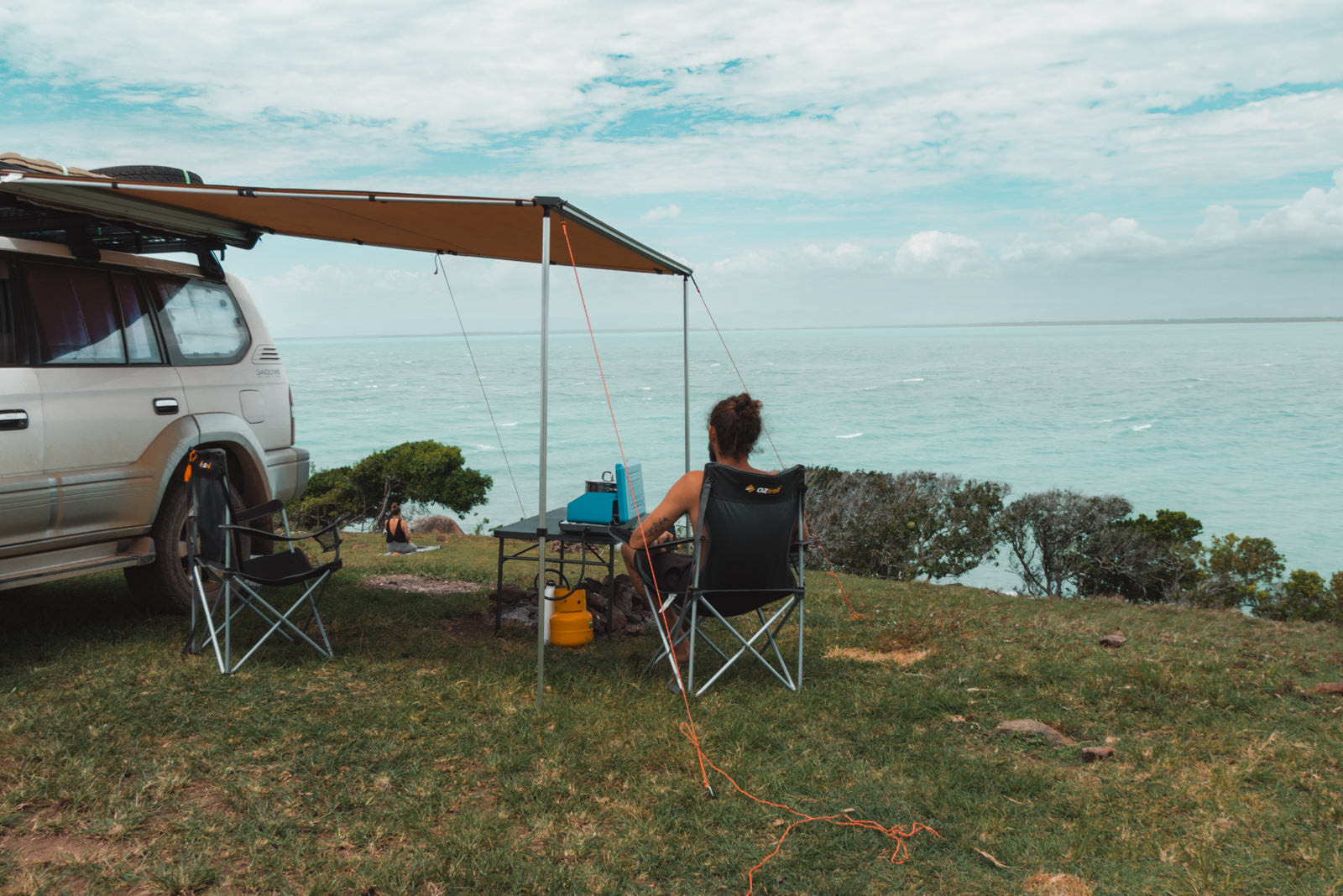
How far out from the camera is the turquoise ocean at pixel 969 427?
3612cm

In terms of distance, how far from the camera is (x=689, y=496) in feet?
14.0

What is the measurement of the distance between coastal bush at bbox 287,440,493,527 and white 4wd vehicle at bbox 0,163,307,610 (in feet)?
33.4

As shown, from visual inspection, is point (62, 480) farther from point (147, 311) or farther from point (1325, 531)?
point (1325, 531)

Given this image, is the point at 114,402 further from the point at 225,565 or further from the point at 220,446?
the point at 225,565

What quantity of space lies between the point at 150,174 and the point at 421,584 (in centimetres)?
330

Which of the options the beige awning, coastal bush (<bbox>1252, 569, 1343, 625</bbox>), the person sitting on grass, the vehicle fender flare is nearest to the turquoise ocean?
→ the person sitting on grass

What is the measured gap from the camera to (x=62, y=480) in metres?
4.39

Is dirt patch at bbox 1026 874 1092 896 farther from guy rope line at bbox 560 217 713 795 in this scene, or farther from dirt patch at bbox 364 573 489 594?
dirt patch at bbox 364 573 489 594

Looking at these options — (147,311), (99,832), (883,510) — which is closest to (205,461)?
(147,311)

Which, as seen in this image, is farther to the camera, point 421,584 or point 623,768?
point 421,584

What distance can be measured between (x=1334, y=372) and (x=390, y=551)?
10115 centimetres

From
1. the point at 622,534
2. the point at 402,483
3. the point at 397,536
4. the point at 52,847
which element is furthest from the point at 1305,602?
the point at 402,483

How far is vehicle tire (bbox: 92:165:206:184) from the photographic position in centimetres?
456

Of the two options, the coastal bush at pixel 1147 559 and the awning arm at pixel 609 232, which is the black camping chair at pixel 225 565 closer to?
the awning arm at pixel 609 232
